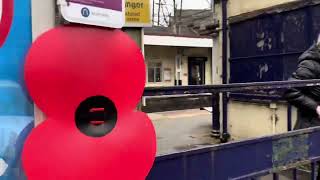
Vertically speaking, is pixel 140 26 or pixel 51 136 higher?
pixel 140 26

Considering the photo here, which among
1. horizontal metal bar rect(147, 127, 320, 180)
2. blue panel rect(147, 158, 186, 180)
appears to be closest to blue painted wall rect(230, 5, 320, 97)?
horizontal metal bar rect(147, 127, 320, 180)

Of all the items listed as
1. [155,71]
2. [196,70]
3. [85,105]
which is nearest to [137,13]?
[85,105]

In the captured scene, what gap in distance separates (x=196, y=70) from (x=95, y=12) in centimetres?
2412

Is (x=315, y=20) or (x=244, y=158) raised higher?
(x=315, y=20)

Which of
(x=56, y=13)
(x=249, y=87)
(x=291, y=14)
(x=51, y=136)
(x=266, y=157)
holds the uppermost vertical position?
(x=291, y=14)

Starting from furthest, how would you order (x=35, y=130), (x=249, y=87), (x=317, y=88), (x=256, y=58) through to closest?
(x=256, y=58) → (x=317, y=88) → (x=249, y=87) → (x=35, y=130)

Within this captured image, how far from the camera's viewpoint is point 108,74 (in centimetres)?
183

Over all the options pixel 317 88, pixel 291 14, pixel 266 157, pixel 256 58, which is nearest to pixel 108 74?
pixel 266 157

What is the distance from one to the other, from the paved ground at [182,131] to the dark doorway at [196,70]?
989cm

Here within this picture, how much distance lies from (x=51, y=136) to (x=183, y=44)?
73.8 feet

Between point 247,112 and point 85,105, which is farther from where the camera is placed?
point 247,112

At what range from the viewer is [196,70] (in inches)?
1014

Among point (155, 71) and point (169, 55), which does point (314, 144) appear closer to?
point (155, 71)

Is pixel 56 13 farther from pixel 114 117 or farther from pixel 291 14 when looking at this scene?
pixel 291 14
